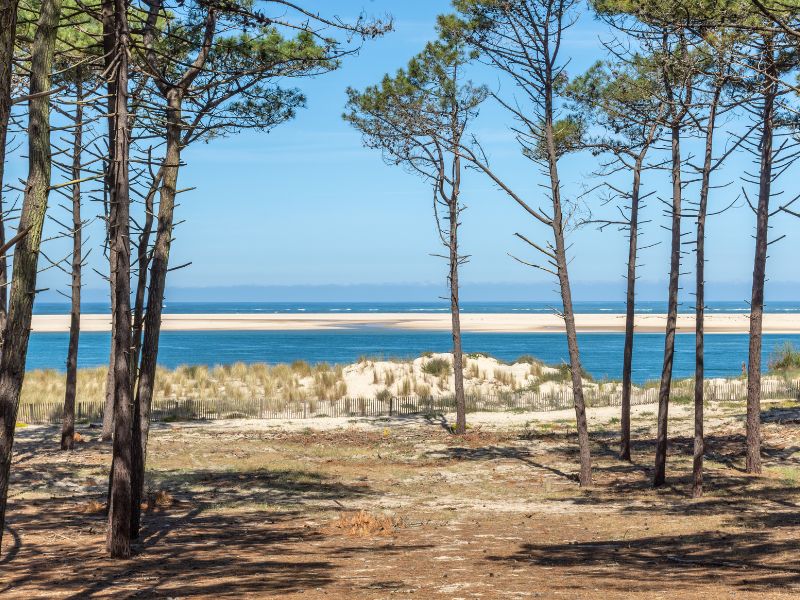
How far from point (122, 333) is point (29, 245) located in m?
3.00

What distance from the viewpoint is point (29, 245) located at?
7.80 m

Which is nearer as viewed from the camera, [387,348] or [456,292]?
[456,292]

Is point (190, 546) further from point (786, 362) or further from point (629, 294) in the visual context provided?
point (786, 362)

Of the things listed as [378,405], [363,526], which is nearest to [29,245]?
[363,526]

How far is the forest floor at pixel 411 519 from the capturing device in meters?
9.07

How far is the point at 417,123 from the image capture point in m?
19.1

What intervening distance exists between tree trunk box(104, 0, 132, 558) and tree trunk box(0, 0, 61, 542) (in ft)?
8.70

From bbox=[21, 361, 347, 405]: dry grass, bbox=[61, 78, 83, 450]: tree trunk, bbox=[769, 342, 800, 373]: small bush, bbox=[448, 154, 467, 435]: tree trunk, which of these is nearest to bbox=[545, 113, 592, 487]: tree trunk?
bbox=[448, 154, 467, 435]: tree trunk

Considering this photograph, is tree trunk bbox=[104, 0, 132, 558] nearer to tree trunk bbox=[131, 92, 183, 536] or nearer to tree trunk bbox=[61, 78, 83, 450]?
tree trunk bbox=[131, 92, 183, 536]

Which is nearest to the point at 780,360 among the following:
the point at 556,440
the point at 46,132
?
A: the point at 556,440

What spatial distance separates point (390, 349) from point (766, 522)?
65.7 metres

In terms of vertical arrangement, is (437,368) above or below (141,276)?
below

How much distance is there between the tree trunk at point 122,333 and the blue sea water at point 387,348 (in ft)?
132

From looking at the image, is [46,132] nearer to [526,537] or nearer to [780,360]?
[526,537]
